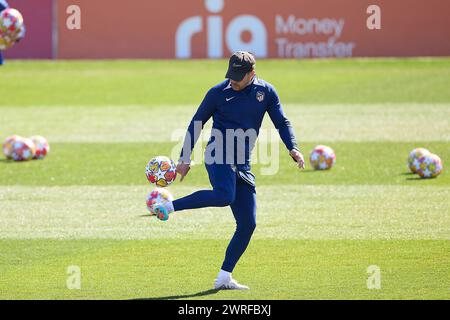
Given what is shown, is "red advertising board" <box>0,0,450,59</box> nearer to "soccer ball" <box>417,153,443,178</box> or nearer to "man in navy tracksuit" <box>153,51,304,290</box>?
"soccer ball" <box>417,153,443,178</box>

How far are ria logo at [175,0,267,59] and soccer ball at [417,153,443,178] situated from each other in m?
20.1

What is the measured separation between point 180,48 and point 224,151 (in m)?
29.6

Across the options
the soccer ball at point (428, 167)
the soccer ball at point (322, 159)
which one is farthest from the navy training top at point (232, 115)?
the soccer ball at point (322, 159)

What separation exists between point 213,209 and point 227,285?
5864 mm

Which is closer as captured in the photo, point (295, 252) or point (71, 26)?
point (295, 252)

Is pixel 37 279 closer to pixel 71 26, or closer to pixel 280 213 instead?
pixel 280 213

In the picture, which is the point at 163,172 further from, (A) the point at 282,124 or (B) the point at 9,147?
(B) the point at 9,147

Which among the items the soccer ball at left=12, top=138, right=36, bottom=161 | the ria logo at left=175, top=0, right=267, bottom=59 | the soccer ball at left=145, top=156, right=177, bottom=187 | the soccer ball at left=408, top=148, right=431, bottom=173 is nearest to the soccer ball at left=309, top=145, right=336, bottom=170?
the soccer ball at left=408, top=148, right=431, bottom=173

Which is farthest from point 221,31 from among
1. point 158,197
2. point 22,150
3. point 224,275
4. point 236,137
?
point 224,275

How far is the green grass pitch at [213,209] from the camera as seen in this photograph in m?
11.9

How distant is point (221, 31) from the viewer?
39.7 m

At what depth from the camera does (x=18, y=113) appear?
1182 inches

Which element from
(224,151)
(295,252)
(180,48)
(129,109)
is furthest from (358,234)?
(180,48)

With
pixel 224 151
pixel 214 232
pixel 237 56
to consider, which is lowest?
pixel 214 232
